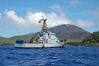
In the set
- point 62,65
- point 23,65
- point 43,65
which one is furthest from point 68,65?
point 23,65

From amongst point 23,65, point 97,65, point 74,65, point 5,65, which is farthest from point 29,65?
point 97,65

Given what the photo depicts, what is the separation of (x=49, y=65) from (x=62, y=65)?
3.05 meters

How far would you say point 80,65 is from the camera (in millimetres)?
65688

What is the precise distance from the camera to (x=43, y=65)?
214ft

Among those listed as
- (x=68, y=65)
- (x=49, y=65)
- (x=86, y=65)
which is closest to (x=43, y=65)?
(x=49, y=65)

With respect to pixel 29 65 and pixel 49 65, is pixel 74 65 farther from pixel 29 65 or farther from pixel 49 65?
pixel 29 65

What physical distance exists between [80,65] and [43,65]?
841cm

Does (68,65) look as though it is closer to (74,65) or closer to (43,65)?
(74,65)

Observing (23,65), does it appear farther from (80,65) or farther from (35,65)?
(80,65)

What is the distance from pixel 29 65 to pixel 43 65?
3.17m

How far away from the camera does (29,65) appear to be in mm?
64875

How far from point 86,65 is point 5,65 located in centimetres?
1826

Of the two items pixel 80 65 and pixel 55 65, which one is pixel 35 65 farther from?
pixel 80 65

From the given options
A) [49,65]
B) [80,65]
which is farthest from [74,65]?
[49,65]
